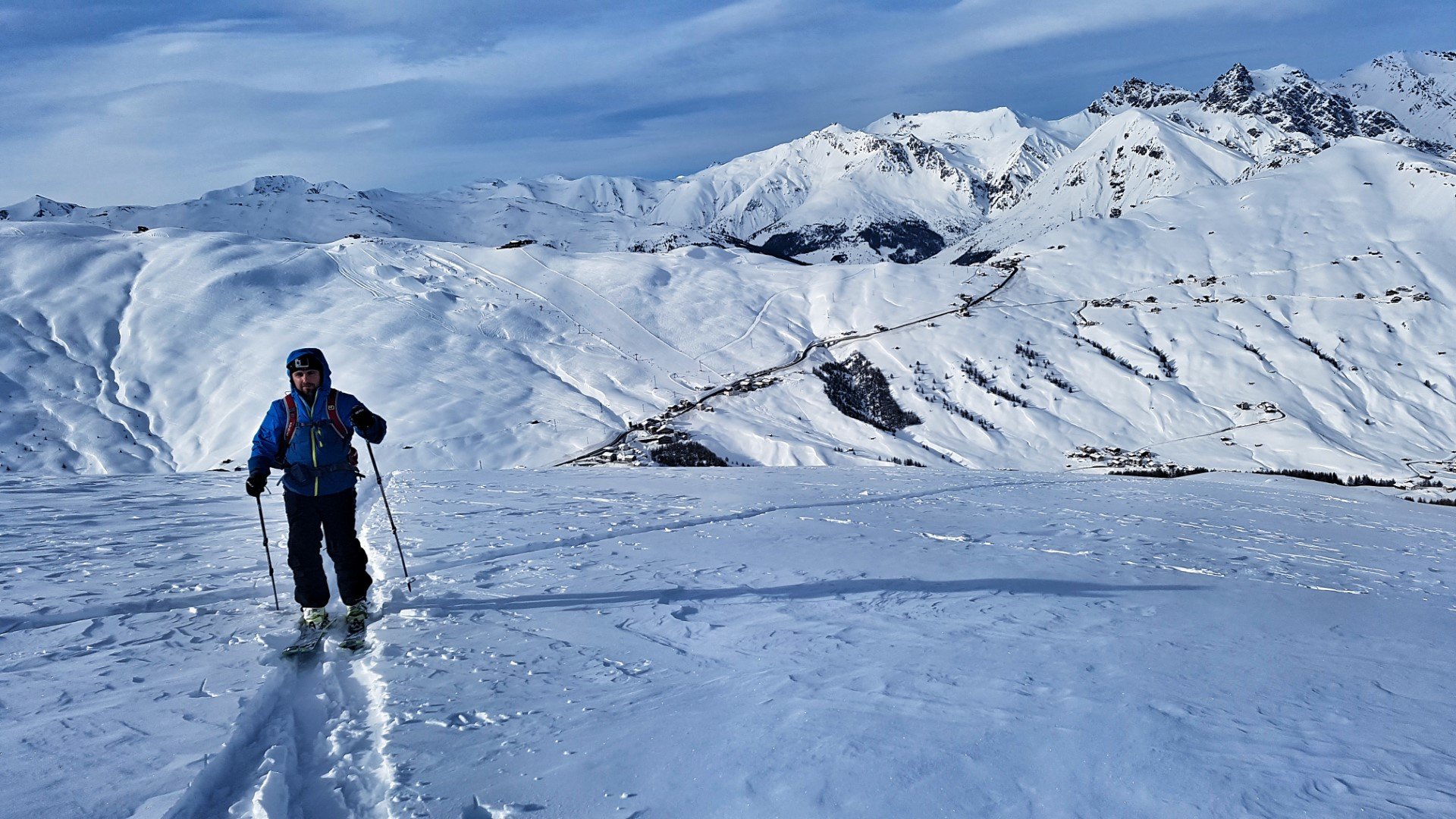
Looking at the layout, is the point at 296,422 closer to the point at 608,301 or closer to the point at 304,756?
the point at 304,756

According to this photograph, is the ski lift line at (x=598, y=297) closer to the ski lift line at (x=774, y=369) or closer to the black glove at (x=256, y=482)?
the ski lift line at (x=774, y=369)

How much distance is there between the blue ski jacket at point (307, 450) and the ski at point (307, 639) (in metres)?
1.36

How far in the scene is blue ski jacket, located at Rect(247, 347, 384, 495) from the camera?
793 centimetres

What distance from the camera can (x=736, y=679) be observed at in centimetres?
619

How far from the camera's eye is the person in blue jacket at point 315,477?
25.5 ft

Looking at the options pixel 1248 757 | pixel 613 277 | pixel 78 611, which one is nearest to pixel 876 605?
pixel 1248 757

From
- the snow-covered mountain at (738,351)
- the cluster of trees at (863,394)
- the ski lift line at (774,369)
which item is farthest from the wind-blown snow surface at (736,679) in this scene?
the cluster of trees at (863,394)

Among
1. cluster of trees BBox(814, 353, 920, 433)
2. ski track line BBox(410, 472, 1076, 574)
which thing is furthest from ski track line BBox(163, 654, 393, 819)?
cluster of trees BBox(814, 353, 920, 433)

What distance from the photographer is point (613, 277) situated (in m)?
90.4

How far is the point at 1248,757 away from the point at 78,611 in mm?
10578

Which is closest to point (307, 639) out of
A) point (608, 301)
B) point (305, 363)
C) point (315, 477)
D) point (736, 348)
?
point (315, 477)

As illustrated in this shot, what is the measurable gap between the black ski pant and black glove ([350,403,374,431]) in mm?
757

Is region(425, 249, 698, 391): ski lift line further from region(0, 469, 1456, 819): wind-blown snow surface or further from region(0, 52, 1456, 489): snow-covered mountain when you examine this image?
region(0, 469, 1456, 819): wind-blown snow surface

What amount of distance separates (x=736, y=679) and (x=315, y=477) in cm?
505
